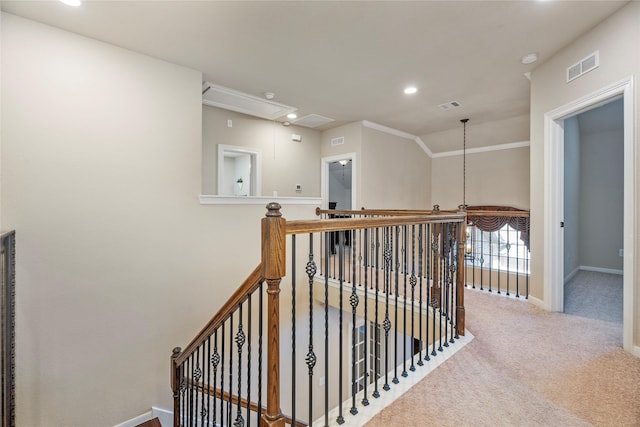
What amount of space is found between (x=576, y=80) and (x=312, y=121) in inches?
157

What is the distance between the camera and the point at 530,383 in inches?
74.2

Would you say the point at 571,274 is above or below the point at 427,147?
below

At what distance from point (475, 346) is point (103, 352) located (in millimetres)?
3581

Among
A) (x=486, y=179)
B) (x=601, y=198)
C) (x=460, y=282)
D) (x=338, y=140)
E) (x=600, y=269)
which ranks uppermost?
(x=338, y=140)

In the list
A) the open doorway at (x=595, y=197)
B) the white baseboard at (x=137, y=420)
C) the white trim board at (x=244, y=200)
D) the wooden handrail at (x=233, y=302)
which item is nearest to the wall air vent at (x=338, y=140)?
the white trim board at (x=244, y=200)

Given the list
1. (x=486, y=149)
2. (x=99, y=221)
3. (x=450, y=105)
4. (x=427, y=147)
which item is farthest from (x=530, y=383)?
(x=427, y=147)

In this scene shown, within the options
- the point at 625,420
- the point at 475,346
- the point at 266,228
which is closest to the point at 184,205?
the point at 266,228

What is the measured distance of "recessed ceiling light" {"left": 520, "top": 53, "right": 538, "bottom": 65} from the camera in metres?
3.23

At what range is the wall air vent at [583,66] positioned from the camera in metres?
2.66

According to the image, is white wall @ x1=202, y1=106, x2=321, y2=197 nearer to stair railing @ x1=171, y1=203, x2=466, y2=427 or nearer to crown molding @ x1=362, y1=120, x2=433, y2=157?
crown molding @ x1=362, y1=120, x2=433, y2=157

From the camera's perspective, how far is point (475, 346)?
237 cm

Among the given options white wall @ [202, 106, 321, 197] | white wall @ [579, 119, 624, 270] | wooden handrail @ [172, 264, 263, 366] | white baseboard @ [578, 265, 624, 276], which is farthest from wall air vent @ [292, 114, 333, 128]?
white baseboard @ [578, 265, 624, 276]

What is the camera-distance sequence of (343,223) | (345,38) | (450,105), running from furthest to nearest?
(450,105) → (345,38) → (343,223)

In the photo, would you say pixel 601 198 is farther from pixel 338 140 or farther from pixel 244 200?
pixel 244 200
